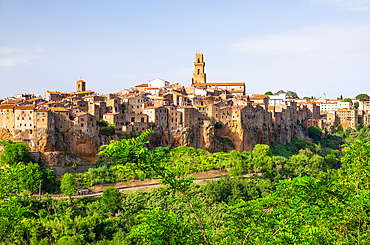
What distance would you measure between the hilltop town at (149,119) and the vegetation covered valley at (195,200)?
6.96ft

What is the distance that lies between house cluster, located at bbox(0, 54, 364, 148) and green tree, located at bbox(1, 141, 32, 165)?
2.21m

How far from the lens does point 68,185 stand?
34656 millimetres

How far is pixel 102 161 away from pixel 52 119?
5.99m

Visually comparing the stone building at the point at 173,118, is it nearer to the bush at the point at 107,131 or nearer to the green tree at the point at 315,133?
the bush at the point at 107,131

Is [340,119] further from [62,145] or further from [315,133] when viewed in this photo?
[62,145]

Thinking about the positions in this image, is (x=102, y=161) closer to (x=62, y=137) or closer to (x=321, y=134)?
(x=62, y=137)

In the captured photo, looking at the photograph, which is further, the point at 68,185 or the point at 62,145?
the point at 62,145

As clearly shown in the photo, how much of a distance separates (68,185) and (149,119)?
45.0 ft

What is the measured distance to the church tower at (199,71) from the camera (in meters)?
81.8

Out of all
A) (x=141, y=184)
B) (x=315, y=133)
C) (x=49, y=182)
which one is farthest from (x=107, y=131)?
(x=315, y=133)

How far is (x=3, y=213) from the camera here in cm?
995

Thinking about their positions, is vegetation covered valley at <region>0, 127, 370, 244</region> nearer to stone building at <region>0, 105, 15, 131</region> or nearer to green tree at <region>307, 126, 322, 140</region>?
green tree at <region>307, 126, 322, 140</region>

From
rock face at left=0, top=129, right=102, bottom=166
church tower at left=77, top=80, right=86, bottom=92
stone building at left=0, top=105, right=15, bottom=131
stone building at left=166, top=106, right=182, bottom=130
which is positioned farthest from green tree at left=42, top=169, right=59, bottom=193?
church tower at left=77, top=80, right=86, bottom=92

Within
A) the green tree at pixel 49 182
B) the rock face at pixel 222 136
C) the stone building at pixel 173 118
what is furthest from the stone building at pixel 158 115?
the green tree at pixel 49 182
